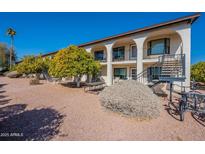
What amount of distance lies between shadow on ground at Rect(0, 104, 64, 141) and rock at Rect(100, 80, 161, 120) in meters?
2.54

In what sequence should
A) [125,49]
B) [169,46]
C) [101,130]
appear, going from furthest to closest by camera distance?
[125,49] → [169,46] → [101,130]

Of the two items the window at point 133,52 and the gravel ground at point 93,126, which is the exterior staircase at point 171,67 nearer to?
the window at point 133,52

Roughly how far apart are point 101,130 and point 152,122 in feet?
7.38

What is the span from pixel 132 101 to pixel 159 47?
889 centimetres

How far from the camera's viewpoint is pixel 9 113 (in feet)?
19.5

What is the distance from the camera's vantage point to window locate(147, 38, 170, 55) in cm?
1159

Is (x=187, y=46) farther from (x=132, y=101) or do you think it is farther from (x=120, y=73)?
(x=120, y=73)

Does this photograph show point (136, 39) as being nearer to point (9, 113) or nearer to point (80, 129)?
point (80, 129)

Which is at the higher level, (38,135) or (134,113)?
(134,113)

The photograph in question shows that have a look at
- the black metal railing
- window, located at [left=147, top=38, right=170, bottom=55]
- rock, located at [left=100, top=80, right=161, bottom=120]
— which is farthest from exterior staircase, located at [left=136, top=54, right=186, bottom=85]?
rock, located at [left=100, top=80, right=161, bottom=120]

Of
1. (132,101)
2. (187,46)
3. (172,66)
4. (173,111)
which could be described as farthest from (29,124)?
(187,46)

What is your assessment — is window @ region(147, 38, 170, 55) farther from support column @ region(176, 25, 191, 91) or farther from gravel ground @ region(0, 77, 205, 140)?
gravel ground @ region(0, 77, 205, 140)

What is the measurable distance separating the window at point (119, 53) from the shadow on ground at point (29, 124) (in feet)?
37.5

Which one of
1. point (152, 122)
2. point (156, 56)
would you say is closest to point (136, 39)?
point (156, 56)
